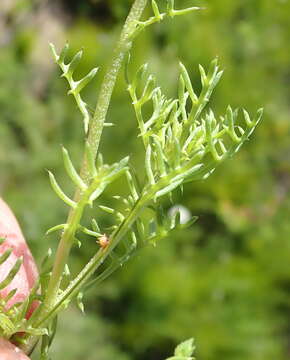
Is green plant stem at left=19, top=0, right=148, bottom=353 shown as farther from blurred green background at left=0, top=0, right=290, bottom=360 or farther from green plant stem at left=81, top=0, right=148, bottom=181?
blurred green background at left=0, top=0, right=290, bottom=360

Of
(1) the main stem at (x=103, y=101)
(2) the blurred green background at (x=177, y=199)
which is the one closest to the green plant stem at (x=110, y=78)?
(1) the main stem at (x=103, y=101)

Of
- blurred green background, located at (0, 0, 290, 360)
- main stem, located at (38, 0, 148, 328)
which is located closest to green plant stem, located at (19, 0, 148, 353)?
main stem, located at (38, 0, 148, 328)

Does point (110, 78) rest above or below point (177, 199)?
above

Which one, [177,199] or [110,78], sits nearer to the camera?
[110,78]

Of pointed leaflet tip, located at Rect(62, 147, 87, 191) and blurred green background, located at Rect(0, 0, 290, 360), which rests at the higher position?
pointed leaflet tip, located at Rect(62, 147, 87, 191)

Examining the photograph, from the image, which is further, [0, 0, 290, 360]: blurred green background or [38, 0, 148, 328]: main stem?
[0, 0, 290, 360]: blurred green background

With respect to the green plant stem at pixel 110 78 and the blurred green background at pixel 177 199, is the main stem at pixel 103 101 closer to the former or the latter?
the green plant stem at pixel 110 78

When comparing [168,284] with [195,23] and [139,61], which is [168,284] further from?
[195,23]

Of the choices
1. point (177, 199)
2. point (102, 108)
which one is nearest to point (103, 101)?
point (102, 108)

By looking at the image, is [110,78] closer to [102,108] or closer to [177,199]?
[102,108]
